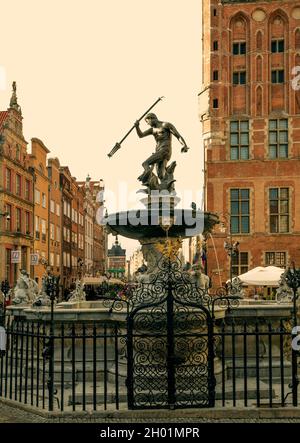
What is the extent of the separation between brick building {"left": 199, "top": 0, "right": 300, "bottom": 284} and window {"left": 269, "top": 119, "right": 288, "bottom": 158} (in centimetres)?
7

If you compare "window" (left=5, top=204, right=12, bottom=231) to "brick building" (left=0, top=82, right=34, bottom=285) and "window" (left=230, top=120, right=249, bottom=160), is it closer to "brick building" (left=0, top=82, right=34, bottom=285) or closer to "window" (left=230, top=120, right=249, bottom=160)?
"brick building" (left=0, top=82, right=34, bottom=285)

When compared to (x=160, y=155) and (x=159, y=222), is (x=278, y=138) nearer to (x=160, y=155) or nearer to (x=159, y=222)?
(x=160, y=155)

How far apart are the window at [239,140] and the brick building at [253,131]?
67 millimetres

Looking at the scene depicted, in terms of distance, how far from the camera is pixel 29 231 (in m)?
47.6

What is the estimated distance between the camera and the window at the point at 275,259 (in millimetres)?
38250

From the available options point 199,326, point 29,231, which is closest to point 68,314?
point 199,326

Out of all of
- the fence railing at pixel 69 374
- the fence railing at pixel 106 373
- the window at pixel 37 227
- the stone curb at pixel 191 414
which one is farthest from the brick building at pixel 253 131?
the stone curb at pixel 191 414

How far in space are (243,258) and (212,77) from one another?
12327 mm

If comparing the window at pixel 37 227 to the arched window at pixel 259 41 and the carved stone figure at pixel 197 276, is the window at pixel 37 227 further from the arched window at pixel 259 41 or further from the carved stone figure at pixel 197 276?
the carved stone figure at pixel 197 276

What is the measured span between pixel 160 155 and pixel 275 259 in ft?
85.0

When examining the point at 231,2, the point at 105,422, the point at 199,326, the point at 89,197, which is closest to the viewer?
the point at 105,422

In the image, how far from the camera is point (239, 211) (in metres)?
39.2

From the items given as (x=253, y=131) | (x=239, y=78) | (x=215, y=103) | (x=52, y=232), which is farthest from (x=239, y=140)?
(x=52, y=232)

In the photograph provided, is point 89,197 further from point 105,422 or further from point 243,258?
point 105,422
